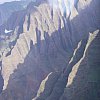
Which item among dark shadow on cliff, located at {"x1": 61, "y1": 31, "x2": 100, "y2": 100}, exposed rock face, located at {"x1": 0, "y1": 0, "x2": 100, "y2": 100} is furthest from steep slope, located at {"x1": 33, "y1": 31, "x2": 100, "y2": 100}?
exposed rock face, located at {"x1": 0, "y1": 0, "x2": 100, "y2": 100}

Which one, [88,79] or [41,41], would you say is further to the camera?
[41,41]

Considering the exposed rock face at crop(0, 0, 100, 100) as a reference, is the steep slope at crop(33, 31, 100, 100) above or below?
above

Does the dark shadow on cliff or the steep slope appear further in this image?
the steep slope

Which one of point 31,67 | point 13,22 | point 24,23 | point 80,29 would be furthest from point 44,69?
point 13,22

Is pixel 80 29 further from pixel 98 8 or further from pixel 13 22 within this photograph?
pixel 13 22

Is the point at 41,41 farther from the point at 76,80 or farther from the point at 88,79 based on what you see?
the point at 88,79

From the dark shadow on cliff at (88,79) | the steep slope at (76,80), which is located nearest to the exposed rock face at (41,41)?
the steep slope at (76,80)

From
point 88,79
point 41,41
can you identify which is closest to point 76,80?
point 88,79

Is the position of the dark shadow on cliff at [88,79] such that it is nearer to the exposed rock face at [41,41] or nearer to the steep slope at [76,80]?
the steep slope at [76,80]

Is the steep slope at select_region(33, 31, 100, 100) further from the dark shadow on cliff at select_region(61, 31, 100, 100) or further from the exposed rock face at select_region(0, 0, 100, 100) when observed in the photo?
the exposed rock face at select_region(0, 0, 100, 100)
